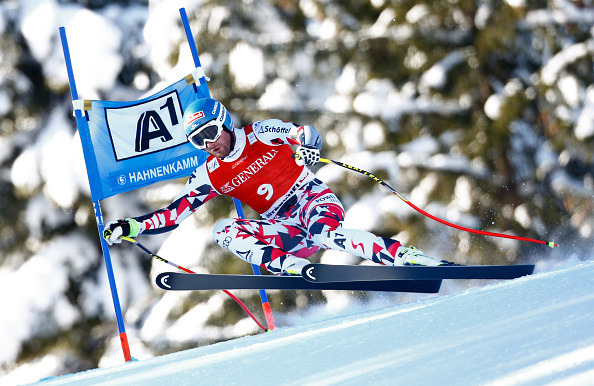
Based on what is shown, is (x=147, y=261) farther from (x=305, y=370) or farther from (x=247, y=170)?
(x=305, y=370)

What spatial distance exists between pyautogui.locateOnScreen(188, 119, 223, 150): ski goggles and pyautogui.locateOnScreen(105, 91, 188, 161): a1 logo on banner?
0.94 meters

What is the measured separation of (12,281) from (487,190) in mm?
5386

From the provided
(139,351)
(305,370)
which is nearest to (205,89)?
(305,370)

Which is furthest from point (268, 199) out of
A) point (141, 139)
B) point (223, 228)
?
point (141, 139)

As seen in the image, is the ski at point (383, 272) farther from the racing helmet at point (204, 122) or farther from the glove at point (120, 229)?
the glove at point (120, 229)

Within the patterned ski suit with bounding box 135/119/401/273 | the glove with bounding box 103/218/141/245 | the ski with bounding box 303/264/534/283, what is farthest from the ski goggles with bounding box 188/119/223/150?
the ski with bounding box 303/264/534/283

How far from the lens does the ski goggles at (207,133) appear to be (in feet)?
9.20

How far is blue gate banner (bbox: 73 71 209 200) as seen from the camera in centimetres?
367

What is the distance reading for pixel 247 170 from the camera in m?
3.01

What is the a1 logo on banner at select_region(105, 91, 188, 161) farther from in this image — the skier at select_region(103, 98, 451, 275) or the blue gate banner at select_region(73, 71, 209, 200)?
the skier at select_region(103, 98, 451, 275)

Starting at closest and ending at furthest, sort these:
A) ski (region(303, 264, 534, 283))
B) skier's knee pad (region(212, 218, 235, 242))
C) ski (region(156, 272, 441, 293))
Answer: ski (region(303, 264, 534, 283)) < ski (region(156, 272, 441, 293)) < skier's knee pad (region(212, 218, 235, 242))

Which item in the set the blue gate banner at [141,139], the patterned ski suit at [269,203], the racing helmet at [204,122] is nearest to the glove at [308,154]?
the patterned ski suit at [269,203]

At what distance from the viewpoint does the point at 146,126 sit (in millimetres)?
3748

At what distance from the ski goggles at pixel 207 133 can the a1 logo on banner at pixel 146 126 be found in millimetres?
940
